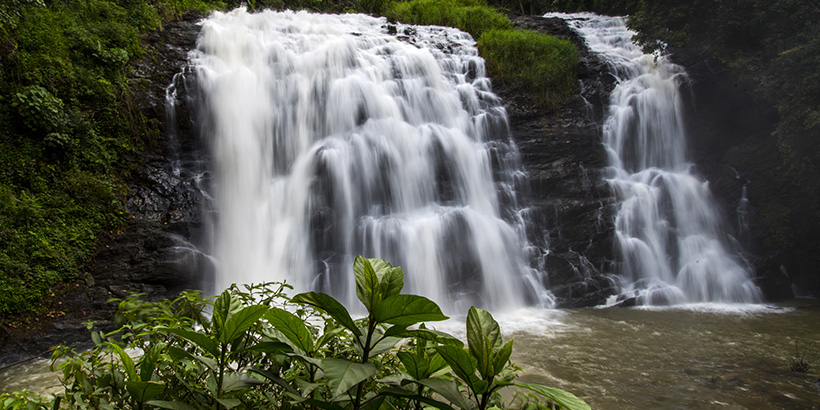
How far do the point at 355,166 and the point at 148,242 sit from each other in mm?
4248

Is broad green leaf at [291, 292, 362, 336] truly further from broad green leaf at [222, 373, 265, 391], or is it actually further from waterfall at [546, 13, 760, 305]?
waterfall at [546, 13, 760, 305]

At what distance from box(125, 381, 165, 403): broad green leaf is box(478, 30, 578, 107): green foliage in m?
11.8

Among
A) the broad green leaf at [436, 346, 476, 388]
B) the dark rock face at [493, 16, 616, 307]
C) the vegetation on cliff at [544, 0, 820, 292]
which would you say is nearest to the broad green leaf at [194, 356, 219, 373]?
the broad green leaf at [436, 346, 476, 388]

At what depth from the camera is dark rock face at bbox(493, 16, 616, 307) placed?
9172 mm

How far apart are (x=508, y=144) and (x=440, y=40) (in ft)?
15.8

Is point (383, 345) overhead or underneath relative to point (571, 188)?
underneath

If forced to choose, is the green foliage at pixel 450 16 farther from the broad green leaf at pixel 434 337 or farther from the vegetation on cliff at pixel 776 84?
the broad green leaf at pixel 434 337

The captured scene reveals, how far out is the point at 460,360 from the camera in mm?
769

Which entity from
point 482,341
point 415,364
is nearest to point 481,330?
point 482,341

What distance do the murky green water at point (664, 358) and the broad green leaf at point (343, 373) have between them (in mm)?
3931

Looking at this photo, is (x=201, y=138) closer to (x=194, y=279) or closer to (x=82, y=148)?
(x=82, y=148)

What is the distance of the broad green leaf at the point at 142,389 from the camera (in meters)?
0.84

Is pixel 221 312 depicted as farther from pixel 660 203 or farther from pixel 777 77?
pixel 777 77

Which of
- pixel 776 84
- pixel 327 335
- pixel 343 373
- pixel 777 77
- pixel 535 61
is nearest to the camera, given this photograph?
pixel 343 373
